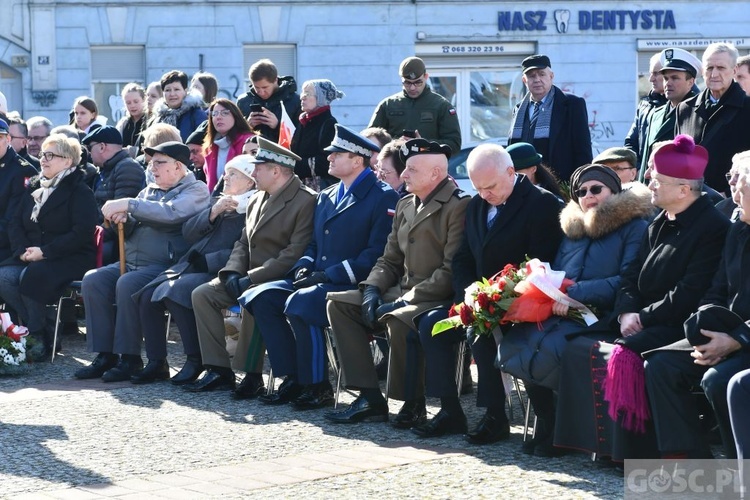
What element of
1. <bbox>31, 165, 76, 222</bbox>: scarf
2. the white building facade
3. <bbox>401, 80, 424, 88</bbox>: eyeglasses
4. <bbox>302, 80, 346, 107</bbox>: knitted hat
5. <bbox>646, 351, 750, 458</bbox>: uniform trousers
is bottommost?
<bbox>646, 351, 750, 458</bbox>: uniform trousers

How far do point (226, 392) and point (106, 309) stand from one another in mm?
1518

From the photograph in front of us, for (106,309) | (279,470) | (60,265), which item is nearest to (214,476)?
(279,470)

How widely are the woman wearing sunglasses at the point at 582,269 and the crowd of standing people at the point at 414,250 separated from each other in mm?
12

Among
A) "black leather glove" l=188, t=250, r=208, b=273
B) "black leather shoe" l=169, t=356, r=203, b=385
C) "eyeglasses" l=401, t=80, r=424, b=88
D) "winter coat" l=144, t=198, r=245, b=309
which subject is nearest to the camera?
"black leather shoe" l=169, t=356, r=203, b=385

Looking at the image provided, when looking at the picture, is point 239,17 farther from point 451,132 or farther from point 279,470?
point 279,470

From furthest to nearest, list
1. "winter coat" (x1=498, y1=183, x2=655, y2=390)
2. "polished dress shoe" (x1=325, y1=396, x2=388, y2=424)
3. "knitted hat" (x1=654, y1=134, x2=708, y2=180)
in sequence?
1. "polished dress shoe" (x1=325, y1=396, x2=388, y2=424)
2. "winter coat" (x1=498, y1=183, x2=655, y2=390)
3. "knitted hat" (x1=654, y1=134, x2=708, y2=180)

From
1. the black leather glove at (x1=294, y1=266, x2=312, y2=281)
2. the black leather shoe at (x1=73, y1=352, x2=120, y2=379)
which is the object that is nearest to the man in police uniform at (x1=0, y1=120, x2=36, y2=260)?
the black leather shoe at (x1=73, y1=352, x2=120, y2=379)

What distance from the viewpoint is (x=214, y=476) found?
6668 millimetres

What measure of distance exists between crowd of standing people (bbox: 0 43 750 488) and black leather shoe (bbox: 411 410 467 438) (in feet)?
0.05

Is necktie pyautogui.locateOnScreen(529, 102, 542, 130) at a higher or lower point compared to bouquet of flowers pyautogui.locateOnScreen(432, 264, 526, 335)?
higher

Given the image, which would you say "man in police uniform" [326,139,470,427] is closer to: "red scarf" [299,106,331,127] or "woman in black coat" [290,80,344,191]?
"woman in black coat" [290,80,344,191]

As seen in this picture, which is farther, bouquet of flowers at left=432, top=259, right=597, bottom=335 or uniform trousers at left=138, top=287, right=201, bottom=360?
uniform trousers at left=138, top=287, right=201, bottom=360

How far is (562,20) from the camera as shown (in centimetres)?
2573

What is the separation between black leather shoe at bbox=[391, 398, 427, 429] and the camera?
782 centimetres
